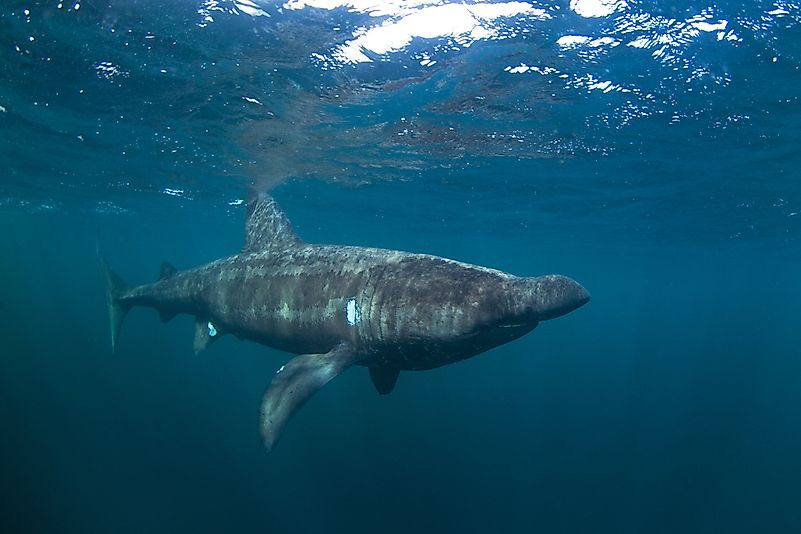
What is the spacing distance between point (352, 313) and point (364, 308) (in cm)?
22

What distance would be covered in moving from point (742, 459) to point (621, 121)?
16531 millimetres

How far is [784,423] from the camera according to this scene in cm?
2820

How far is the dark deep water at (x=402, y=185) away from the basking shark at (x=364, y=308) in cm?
540

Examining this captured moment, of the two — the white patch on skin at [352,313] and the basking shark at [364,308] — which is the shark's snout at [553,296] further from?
the white patch on skin at [352,313]

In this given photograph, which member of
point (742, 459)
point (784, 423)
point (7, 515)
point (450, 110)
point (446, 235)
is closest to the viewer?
point (7, 515)

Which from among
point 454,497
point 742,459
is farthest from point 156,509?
point 742,459

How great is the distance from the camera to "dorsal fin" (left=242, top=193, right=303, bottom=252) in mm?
8828

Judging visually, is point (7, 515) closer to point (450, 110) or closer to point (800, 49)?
point (450, 110)

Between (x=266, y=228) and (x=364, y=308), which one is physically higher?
(x=266, y=228)

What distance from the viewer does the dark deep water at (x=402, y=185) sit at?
10.4 metres

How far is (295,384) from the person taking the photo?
5844 millimetres

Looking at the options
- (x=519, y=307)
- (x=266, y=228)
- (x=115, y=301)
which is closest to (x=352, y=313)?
(x=519, y=307)

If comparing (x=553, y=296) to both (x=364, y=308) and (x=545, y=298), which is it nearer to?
(x=545, y=298)

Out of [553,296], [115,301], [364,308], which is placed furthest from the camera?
[115,301]
